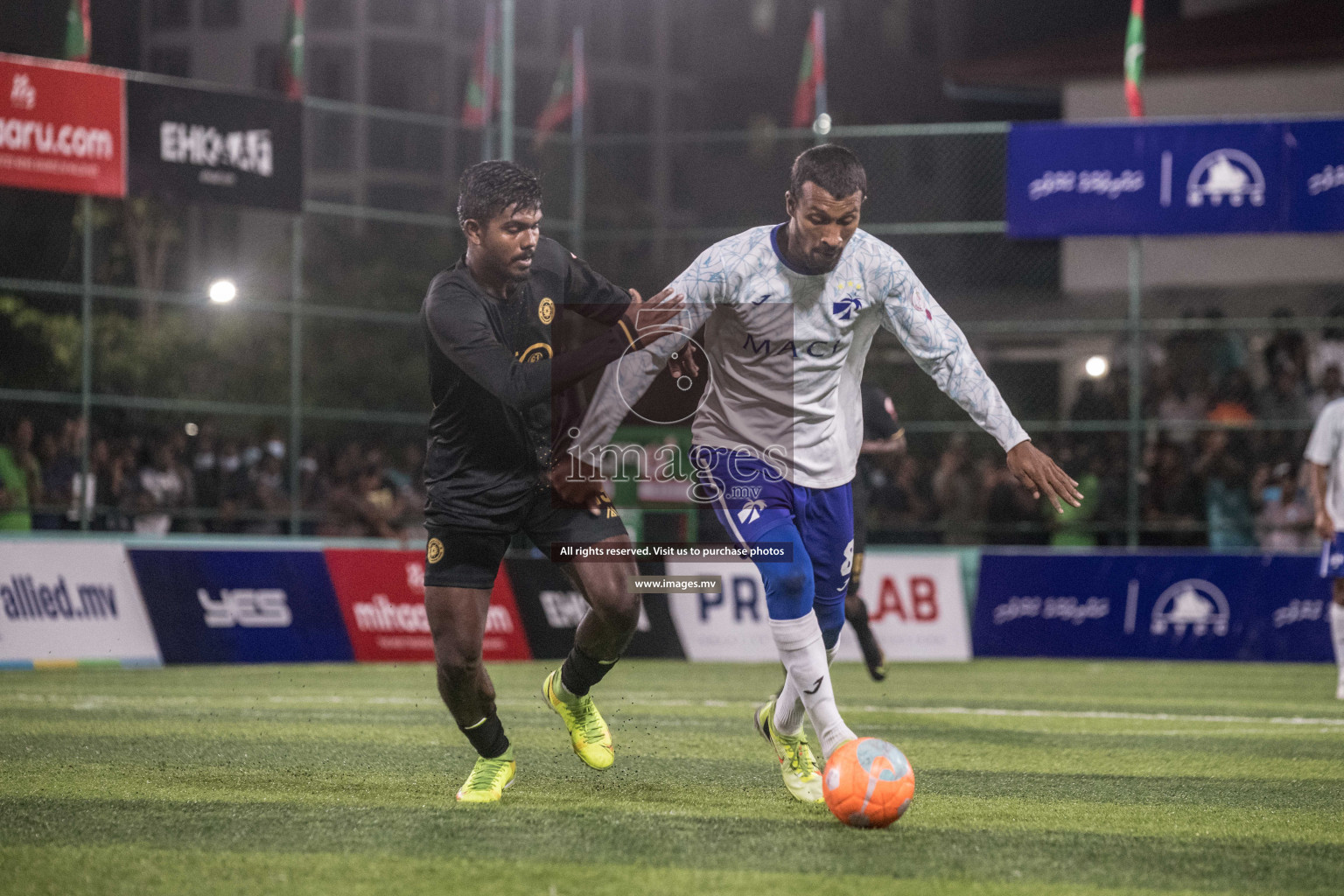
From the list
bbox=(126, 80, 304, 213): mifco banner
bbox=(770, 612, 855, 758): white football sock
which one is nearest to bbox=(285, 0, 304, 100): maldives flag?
bbox=(126, 80, 304, 213): mifco banner

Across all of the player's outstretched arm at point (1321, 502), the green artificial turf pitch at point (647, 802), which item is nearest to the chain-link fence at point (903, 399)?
the player's outstretched arm at point (1321, 502)

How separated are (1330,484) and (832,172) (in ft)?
24.6

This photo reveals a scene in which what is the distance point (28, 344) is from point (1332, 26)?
21.0 m

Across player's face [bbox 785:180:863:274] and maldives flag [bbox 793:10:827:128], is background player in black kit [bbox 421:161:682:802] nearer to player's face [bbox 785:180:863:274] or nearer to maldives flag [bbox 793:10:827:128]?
player's face [bbox 785:180:863:274]

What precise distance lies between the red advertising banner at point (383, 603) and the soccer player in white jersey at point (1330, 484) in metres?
7.35

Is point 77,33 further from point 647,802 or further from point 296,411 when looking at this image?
point 647,802

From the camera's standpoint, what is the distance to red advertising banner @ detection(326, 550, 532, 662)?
15.0m

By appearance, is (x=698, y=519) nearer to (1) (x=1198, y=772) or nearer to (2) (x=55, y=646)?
(2) (x=55, y=646)

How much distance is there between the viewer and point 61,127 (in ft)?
49.8

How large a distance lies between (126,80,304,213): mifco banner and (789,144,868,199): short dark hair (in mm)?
11724

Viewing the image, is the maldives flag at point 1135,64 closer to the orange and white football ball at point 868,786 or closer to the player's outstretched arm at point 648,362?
the player's outstretched arm at point 648,362

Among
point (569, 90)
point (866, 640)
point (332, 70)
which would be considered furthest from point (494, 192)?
point (332, 70)

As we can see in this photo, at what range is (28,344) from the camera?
17.9 metres

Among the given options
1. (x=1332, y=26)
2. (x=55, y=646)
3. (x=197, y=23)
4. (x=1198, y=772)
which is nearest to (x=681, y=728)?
(x=1198, y=772)
